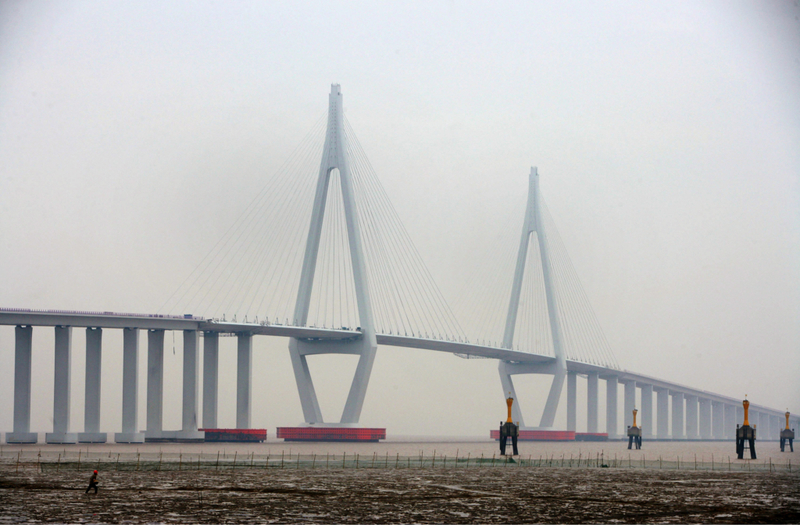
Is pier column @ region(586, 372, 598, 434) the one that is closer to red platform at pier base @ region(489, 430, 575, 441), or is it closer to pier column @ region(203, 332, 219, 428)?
red platform at pier base @ region(489, 430, 575, 441)

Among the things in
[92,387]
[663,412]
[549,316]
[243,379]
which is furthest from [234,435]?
[663,412]

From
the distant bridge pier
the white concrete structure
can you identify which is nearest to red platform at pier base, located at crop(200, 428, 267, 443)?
the white concrete structure

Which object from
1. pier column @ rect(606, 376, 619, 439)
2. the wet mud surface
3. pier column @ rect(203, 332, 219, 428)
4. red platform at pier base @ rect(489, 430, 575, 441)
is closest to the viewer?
the wet mud surface

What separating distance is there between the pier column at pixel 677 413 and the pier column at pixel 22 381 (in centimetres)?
12443

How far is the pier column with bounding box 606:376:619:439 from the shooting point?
152m

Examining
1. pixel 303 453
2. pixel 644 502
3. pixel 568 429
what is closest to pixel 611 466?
pixel 303 453

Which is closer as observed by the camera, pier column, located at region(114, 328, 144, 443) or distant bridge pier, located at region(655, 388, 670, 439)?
pier column, located at region(114, 328, 144, 443)

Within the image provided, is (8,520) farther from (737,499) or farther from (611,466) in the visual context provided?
(611,466)

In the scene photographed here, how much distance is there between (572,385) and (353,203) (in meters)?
61.2

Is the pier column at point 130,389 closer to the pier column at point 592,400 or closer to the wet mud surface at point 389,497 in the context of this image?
the wet mud surface at point 389,497

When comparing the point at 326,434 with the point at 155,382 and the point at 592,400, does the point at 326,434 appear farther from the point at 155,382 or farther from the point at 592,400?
the point at 592,400

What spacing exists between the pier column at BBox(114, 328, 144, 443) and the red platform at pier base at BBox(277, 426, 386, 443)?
56.7ft

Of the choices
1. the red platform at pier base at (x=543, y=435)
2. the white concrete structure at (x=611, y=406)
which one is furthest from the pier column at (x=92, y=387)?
the white concrete structure at (x=611, y=406)

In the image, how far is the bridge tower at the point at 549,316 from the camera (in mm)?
115875
